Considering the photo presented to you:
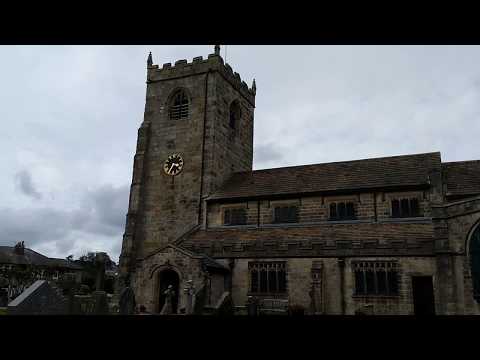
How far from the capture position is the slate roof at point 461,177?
23.4 meters

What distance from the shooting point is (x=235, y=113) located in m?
37.1

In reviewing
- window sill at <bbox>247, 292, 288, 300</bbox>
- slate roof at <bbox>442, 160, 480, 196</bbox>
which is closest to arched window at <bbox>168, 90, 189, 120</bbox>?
window sill at <bbox>247, 292, 288, 300</bbox>

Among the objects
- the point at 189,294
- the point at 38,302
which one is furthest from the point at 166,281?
the point at 38,302

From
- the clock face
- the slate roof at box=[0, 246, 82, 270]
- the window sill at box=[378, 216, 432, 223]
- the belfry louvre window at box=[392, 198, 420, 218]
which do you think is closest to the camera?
the window sill at box=[378, 216, 432, 223]

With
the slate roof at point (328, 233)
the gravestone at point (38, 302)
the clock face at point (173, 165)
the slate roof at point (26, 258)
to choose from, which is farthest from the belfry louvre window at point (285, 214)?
the slate roof at point (26, 258)

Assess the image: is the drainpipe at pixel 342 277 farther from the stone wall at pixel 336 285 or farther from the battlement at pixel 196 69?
the battlement at pixel 196 69

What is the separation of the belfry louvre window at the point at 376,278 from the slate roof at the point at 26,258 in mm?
58093

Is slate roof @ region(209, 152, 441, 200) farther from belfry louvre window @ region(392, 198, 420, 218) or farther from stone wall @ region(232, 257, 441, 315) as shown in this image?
stone wall @ region(232, 257, 441, 315)

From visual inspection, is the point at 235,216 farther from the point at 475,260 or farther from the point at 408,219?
the point at 475,260

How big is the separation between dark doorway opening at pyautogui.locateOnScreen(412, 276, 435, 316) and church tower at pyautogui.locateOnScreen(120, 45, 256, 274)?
14.8 m

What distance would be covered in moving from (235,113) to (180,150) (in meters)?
6.82

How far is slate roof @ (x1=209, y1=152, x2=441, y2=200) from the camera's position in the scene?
25641mm
